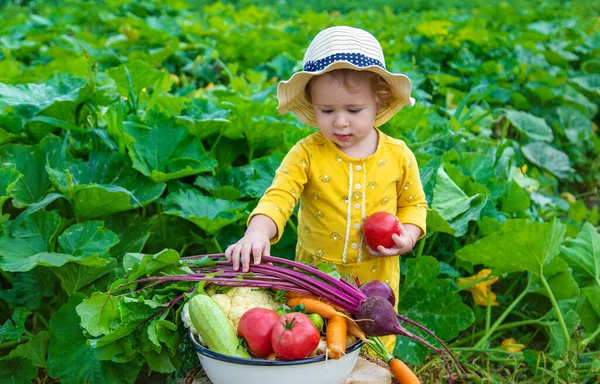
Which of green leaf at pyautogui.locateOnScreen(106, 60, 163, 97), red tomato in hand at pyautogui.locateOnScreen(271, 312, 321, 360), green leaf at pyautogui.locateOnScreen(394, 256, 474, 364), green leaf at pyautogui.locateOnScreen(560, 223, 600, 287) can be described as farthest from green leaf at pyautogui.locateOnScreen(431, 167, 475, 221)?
Result: green leaf at pyautogui.locateOnScreen(106, 60, 163, 97)

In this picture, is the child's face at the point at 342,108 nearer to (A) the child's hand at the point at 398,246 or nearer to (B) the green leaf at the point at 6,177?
(A) the child's hand at the point at 398,246

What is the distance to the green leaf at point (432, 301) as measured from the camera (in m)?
2.90

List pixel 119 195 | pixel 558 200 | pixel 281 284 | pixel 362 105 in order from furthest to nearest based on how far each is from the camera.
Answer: pixel 558 200 < pixel 119 195 < pixel 362 105 < pixel 281 284

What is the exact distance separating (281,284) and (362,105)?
635mm

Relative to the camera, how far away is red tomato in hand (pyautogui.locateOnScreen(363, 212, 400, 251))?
225cm

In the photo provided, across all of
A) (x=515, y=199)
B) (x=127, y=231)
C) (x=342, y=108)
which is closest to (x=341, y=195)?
(x=342, y=108)

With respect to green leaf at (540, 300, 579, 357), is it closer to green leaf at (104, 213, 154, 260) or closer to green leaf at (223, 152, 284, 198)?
green leaf at (223, 152, 284, 198)

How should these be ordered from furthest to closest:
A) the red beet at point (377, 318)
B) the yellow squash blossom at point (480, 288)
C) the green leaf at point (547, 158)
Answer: the green leaf at point (547, 158) < the yellow squash blossom at point (480, 288) < the red beet at point (377, 318)

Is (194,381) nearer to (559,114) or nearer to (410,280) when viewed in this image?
(410,280)

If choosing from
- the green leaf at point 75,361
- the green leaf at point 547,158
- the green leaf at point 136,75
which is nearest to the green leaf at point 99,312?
the green leaf at point 75,361

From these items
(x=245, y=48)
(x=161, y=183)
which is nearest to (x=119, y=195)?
(x=161, y=183)

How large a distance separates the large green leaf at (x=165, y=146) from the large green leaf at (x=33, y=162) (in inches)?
14.0

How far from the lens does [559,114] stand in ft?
19.0

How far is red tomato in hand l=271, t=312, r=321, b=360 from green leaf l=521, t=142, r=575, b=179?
11.2 ft
